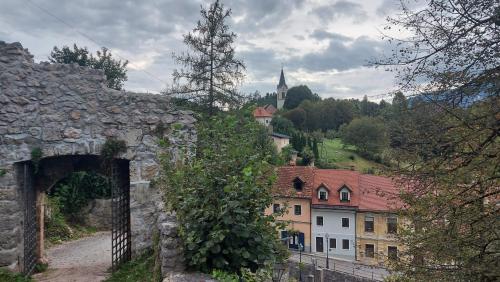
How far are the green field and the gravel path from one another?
27.9m

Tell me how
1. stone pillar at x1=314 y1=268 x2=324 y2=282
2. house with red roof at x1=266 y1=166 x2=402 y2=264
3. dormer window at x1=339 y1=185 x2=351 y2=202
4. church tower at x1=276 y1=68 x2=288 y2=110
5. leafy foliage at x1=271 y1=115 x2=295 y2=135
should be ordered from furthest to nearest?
church tower at x1=276 y1=68 x2=288 y2=110, leafy foliage at x1=271 y1=115 x2=295 y2=135, dormer window at x1=339 y1=185 x2=351 y2=202, house with red roof at x1=266 y1=166 x2=402 y2=264, stone pillar at x1=314 y1=268 x2=324 y2=282

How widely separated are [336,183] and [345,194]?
1276 mm

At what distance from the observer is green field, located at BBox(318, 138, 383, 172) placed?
3802cm

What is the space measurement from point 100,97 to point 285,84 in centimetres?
8428

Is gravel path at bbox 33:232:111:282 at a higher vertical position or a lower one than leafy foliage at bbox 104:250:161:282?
lower

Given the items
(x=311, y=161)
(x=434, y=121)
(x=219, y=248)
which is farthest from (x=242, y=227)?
(x=311, y=161)

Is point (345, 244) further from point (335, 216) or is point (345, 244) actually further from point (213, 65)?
point (213, 65)

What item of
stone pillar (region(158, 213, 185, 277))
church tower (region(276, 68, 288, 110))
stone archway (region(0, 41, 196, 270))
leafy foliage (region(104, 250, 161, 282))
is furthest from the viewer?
church tower (region(276, 68, 288, 110))

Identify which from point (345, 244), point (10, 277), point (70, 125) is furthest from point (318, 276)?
point (70, 125)

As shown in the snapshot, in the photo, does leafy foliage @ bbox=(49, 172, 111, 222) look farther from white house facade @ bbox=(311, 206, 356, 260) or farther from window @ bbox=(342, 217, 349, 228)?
window @ bbox=(342, 217, 349, 228)

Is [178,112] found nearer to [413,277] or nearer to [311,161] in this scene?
[413,277]

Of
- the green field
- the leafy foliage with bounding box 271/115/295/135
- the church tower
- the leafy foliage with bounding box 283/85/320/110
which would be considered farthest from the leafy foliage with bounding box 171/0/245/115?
the church tower

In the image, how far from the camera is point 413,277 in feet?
20.6

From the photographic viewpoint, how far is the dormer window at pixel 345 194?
23.4 metres
